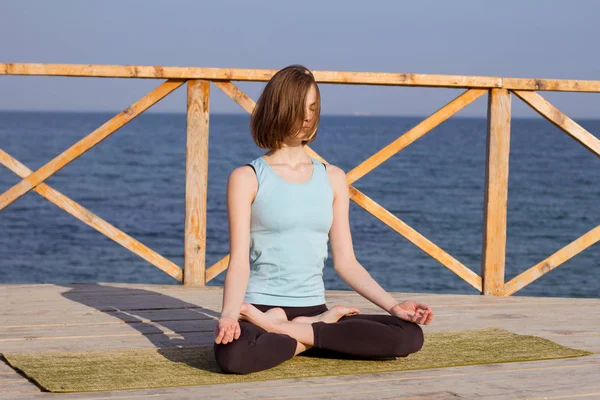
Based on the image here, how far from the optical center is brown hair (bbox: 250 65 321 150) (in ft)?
9.39

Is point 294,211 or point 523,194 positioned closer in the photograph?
point 294,211

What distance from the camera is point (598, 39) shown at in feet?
148

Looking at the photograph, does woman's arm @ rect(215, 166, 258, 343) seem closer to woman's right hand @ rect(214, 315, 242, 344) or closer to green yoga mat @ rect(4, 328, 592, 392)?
woman's right hand @ rect(214, 315, 242, 344)

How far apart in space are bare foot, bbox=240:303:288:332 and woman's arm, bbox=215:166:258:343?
0.06m

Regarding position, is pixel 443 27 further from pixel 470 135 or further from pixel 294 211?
pixel 294 211

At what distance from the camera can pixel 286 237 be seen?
116 inches

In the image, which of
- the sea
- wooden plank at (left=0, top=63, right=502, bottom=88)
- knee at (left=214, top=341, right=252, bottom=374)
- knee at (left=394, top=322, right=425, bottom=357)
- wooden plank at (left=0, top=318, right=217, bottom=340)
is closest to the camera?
knee at (left=214, top=341, right=252, bottom=374)

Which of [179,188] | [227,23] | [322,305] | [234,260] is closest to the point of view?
[234,260]

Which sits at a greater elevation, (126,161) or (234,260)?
(126,161)

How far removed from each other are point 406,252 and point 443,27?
30.1 metres

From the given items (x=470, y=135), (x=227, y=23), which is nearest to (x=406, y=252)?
(x=227, y=23)

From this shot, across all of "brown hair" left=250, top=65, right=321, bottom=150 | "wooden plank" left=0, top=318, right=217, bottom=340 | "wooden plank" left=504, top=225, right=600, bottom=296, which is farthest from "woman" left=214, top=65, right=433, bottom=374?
"wooden plank" left=504, top=225, right=600, bottom=296

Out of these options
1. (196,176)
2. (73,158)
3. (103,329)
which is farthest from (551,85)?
(103,329)

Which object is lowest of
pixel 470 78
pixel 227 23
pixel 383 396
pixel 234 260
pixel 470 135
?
pixel 383 396
